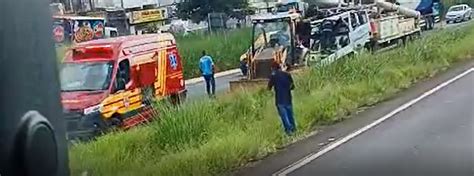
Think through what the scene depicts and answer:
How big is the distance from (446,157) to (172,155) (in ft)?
7.21

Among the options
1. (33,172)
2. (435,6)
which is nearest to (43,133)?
(33,172)

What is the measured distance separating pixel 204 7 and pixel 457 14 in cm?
1583

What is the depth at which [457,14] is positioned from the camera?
29625 mm

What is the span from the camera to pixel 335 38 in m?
17.7

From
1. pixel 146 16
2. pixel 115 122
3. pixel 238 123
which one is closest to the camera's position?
pixel 238 123

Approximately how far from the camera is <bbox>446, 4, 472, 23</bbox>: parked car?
1157 inches

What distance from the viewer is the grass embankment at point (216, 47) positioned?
15641mm

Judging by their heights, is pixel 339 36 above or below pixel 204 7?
below

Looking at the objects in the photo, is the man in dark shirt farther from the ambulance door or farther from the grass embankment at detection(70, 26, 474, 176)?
the ambulance door

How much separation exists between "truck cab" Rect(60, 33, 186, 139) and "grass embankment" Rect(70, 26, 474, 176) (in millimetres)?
1003

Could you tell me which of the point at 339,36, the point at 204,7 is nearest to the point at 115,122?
the point at 204,7

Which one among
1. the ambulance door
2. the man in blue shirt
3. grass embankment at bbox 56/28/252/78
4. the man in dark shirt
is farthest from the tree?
the man in dark shirt

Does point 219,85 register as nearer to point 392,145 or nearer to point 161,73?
point 161,73

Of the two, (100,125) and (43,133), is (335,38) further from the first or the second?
(43,133)
